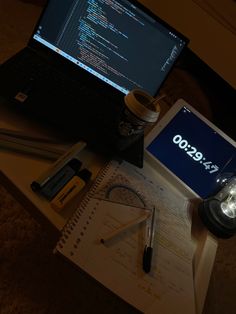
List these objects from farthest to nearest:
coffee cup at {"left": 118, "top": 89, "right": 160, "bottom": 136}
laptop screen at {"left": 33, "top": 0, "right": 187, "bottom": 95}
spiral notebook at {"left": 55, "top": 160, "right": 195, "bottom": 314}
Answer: laptop screen at {"left": 33, "top": 0, "right": 187, "bottom": 95}, coffee cup at {"left": 118, "top": 89, "right": 160, "bottom": 136}, spiral notebook at {"left": 55, "top": 160, "right": 195, "bottom": 314}

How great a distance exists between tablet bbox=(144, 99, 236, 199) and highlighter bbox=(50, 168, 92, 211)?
249 mm

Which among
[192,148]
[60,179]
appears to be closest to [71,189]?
[60,179]

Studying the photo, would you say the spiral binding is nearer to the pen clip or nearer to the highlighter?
the highlighter

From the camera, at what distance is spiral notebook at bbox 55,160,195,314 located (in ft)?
1.90

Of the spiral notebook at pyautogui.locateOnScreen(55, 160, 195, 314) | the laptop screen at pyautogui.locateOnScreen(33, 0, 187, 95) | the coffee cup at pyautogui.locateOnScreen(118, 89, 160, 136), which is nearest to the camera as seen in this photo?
the spiral notebook at pyautogui.locateOnScreen(55, 160, 195, 314)

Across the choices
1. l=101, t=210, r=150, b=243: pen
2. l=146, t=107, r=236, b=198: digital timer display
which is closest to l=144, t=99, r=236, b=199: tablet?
l=146, t=107, r=236, b=198: digital timer display

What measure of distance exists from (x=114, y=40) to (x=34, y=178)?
18.1 inches

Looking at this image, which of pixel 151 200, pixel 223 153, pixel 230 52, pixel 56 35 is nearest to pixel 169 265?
pixel 151 200

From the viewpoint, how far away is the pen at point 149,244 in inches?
24.7

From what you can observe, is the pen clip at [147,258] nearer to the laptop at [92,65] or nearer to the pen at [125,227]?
the pen at [125,227]

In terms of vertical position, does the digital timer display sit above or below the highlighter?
above

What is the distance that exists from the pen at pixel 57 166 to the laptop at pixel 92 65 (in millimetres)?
52

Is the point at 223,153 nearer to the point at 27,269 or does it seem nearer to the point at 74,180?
the point at 74,180

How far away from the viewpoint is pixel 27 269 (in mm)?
1188
